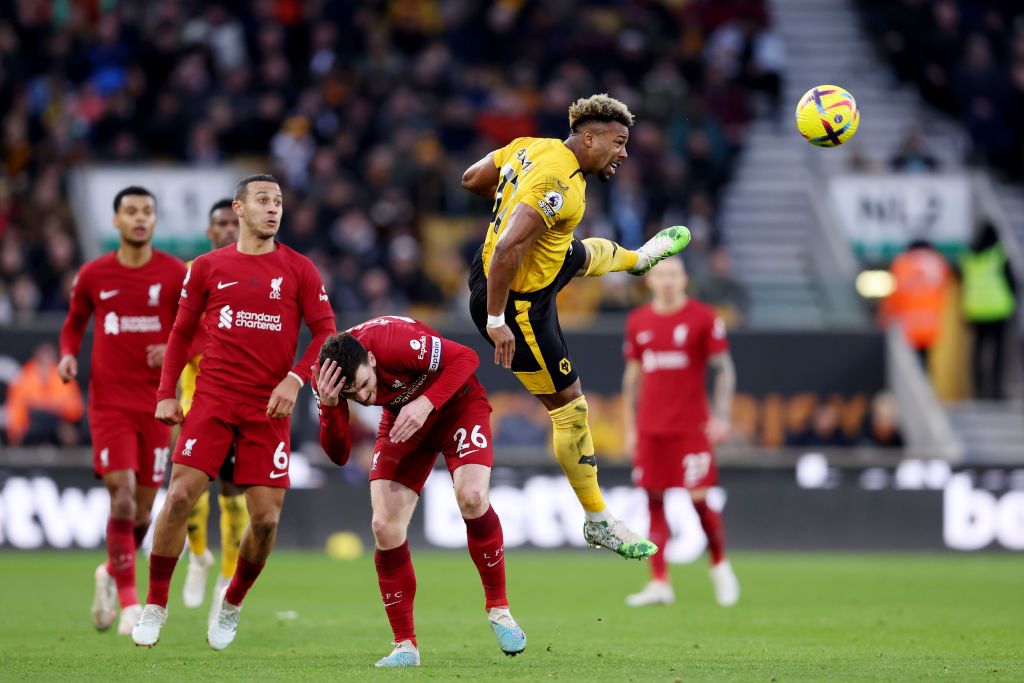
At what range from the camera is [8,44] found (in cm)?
2431

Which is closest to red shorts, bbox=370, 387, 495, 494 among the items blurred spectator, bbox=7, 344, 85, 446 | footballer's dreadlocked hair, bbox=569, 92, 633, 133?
footballer's dreadlocked hair, bbox=569, 92, 633, 133

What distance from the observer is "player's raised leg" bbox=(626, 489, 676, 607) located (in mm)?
13281

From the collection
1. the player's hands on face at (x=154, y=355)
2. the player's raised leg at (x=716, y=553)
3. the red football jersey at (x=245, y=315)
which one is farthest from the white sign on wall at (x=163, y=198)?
the red football jersey at (x=245, y=315)

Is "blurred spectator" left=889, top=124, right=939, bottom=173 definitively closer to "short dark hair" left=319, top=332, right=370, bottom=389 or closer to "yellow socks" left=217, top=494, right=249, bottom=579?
"yellow socks" left=217, top=494, right=249, bottom=579

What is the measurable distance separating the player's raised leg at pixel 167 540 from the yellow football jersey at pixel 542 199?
2198 millimetres

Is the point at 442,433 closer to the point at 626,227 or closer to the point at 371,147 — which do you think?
the point at 626,227

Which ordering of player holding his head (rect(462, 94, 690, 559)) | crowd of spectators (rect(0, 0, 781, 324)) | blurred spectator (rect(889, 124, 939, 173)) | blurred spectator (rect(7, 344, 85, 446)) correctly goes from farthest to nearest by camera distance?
1. blurred spectator (rect(889, 124, 939, 173))
2. crowd of spectators (rect(0, 0, 781, 324))
3. blurred spectator (rect(7, 344, 85, 446))
4. player holding his head (rect(462, 94, 690, 559))

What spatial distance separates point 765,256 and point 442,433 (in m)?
16.0

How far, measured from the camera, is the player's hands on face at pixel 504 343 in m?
9.36

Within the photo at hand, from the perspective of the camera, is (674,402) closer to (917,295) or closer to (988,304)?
(917,295)

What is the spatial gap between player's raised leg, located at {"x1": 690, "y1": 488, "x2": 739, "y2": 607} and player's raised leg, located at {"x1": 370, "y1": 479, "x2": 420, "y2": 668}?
479cm

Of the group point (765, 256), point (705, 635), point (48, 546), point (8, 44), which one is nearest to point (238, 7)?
point (8, 44)

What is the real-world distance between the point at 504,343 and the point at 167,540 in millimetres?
2354

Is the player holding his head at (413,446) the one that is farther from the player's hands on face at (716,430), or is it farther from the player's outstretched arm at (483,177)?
the player's hands on face at (716,430)
